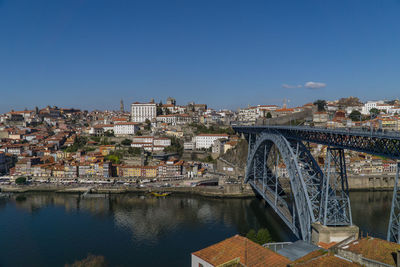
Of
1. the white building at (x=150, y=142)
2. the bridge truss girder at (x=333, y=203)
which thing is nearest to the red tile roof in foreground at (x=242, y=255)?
the bridge truss girder at (x=333, y=203)

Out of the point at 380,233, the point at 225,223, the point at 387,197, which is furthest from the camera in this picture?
the point at 387,197

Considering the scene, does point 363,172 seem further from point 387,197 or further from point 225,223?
point 225,223

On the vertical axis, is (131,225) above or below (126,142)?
below

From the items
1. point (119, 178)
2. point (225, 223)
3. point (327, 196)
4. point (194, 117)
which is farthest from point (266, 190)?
point (194, 117)

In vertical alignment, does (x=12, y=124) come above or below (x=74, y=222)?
above

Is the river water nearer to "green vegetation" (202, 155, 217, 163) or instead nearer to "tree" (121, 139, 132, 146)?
"green vegetation" (202, 155, 217, 163)

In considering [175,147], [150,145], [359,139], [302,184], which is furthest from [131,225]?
[150,145]

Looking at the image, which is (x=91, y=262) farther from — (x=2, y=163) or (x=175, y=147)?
(x=2, y=163)
